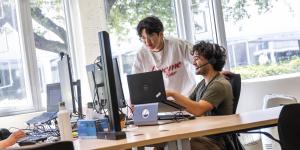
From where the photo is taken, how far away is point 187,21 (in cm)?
458

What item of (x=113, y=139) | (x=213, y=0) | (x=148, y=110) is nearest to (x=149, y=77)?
(x=148, y=110)

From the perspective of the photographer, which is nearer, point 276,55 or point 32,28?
point 32,28

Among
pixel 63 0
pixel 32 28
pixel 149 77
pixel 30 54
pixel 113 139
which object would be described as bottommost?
pixel 113 139

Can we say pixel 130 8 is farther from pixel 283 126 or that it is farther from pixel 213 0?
pixel 283 126

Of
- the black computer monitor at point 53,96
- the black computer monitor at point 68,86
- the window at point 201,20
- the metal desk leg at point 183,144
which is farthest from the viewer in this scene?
the window at point 201,20

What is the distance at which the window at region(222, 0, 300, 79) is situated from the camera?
448cm

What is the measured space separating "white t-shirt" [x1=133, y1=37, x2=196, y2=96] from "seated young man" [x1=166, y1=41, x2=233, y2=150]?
1.23 ft

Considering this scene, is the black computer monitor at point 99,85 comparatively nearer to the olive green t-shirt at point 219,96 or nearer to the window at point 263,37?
the olive green t-shirt at point 219,96

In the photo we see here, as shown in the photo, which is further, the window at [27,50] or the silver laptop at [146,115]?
the window at [27,50]

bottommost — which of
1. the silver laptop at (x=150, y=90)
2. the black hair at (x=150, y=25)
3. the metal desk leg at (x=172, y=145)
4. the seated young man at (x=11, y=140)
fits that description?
the metal desk leg at (x=172, y=145)

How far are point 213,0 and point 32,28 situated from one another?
2.06 metres

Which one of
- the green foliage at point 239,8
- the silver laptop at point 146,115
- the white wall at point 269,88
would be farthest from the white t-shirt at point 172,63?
the green foliage at point 239,8

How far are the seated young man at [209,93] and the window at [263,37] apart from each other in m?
1.92

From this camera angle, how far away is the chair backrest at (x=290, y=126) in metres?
1.67
